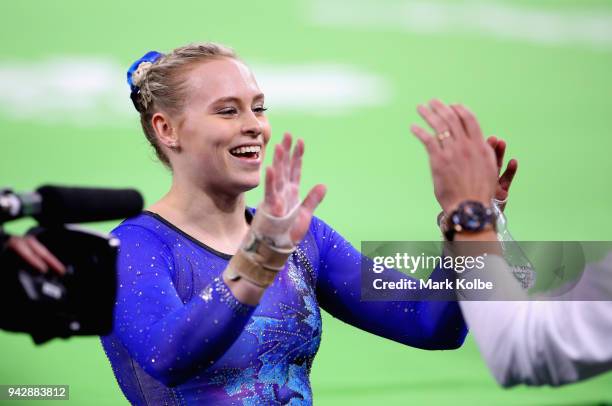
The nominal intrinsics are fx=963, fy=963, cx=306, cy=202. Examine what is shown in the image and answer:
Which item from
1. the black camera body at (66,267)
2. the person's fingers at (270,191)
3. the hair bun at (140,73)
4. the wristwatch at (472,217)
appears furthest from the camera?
the hair bun at (140,73)

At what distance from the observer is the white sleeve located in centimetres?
125

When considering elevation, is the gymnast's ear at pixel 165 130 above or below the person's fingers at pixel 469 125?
below

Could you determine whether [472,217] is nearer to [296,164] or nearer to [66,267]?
[296,164]

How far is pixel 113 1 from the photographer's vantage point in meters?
3.34

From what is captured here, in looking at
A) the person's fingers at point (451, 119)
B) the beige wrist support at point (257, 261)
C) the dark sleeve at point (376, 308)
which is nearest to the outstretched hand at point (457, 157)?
the person's fingers at point (451, 119)

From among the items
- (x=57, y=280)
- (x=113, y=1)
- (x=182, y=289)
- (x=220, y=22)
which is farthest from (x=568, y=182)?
(x=57, y=280)

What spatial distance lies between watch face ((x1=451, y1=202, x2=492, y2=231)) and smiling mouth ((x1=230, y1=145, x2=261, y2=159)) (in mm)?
628

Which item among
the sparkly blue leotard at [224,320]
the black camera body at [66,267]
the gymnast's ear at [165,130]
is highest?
the gymnast's ear at [165,130]

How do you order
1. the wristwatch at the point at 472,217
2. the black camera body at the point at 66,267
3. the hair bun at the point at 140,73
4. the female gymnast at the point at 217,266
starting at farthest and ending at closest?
the hair bun at the point at 140,73 → the female gymnast at the point at 217,266 → the wristwatch at the point at 472,217 → the black camera body at the point at 66,267

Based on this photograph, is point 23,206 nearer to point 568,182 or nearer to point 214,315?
point 214,315

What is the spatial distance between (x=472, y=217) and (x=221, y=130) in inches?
26.2

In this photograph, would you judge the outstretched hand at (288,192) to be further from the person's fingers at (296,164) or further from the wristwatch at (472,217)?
the wristwatch at (472,217)

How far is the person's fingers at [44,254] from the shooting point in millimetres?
→ 1240

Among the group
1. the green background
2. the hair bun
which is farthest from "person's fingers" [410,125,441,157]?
the green background
